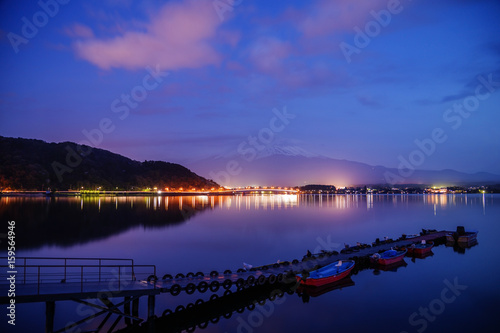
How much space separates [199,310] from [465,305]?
15.0m

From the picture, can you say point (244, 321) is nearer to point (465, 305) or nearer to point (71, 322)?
point (71, 322)

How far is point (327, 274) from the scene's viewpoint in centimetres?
2217

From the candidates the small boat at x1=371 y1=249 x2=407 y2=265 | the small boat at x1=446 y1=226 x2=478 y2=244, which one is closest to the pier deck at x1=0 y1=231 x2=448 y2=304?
the small boat at x1=371 y1=249 x2=407 y2=265

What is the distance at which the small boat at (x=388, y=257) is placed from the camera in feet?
91.0

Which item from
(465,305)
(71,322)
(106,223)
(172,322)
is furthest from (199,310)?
(106,223)

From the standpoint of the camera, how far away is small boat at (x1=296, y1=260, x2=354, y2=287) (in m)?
21.3

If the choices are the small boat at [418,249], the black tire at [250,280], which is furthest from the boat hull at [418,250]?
the black tire at [250,280]

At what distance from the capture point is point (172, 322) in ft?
Answer: 53.7

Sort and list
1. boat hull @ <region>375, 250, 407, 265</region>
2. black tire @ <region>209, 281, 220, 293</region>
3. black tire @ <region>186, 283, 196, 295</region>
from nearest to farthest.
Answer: black tire @ <region>186, 283, 196, 295</region>, black tire @ <region>209, 281, 220, 293</region>, boat hull @ <region>375, 250, 407, 265</region>

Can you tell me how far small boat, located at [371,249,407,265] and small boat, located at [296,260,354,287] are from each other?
166 inches

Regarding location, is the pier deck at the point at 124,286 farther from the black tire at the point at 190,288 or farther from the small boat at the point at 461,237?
the small boat at the point at 461,237

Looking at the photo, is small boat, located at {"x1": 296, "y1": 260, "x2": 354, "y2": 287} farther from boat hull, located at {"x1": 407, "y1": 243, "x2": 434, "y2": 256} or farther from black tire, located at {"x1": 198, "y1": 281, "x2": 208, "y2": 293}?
boat hull, located at {"x1": 407, "y1": 243, "x2": 434, "y2": 256}

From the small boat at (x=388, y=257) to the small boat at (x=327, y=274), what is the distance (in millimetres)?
4227

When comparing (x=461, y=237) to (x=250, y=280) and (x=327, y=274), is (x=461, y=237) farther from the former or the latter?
(x=250, y=280)
